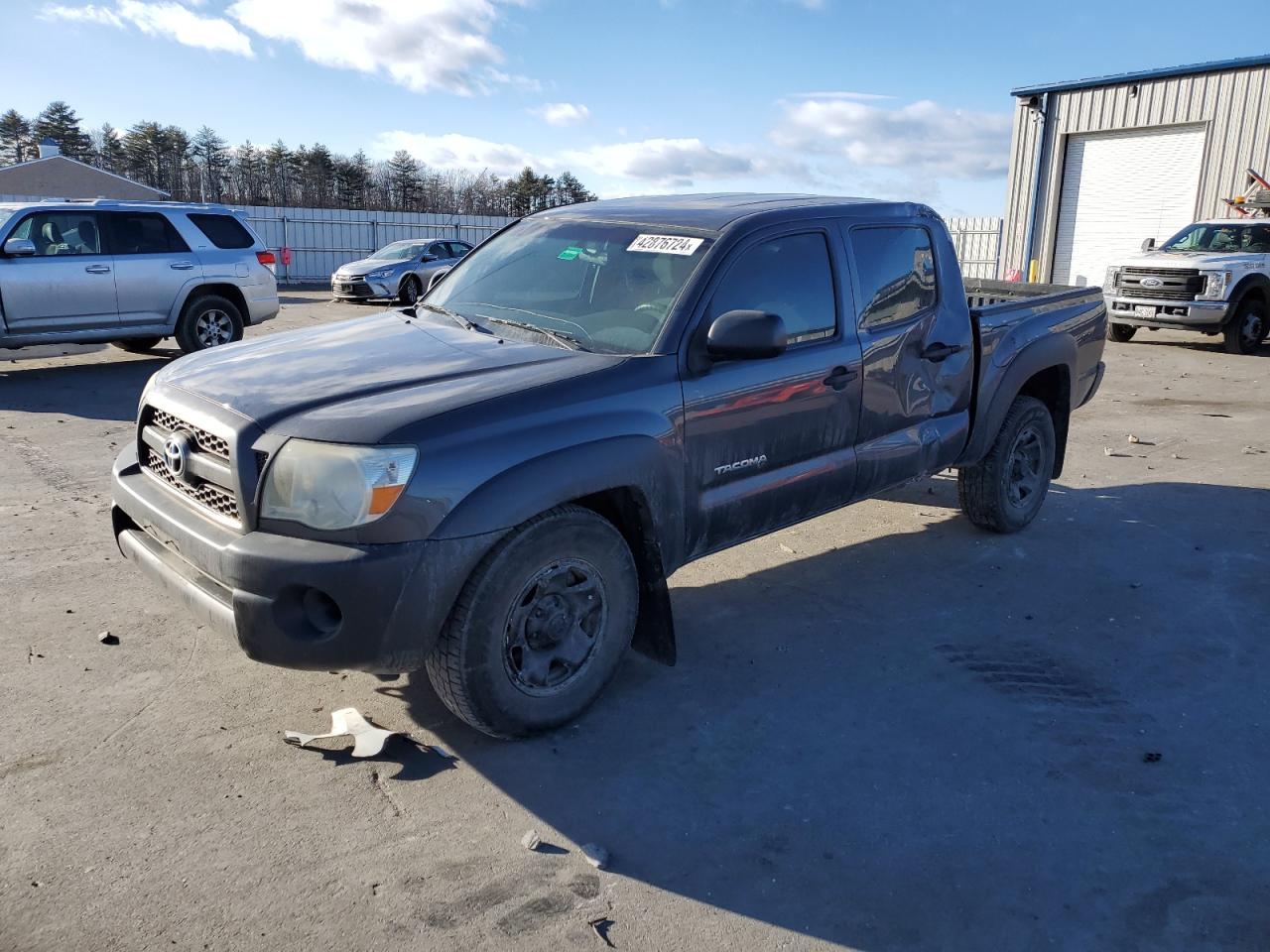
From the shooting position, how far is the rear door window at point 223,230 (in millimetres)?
11781

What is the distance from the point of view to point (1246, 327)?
586 inches

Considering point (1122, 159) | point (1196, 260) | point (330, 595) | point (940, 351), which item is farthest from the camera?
point (1122, 159)

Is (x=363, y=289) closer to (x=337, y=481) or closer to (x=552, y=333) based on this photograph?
(x=552, y=333)

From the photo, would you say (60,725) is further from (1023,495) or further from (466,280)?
(1023,495)

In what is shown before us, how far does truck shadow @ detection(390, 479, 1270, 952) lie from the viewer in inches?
109

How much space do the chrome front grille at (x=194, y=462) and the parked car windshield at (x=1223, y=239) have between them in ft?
52.8

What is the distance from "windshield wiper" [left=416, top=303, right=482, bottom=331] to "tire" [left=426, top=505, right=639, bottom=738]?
1.14m

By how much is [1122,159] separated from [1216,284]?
1012cm

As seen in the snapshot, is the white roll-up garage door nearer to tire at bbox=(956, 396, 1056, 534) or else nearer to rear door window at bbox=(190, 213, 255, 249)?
tire at bbox=(956, 396, 1056, 534)

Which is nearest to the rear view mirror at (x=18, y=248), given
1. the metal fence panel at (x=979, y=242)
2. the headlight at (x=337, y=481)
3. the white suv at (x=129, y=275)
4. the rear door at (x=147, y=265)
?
the white suv at (x=129, y=275)

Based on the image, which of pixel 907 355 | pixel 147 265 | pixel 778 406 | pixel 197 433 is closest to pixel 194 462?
pixel 197 433

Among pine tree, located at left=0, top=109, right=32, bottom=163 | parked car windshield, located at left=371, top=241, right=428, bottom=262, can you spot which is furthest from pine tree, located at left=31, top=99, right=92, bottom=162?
parked car windshield, located at left=371, top=241, right=428, bottom=262

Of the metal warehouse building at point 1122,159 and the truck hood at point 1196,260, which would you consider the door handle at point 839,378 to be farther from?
the metal warehouse building at point 1122,159

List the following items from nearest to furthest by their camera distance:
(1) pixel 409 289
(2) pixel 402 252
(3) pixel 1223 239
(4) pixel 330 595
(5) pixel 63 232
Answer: (4) pixel 330 595
(5) pixel 63 232
(3) pixel 1223 239
(1) pixel 409 289
(2) pixel 402 252
